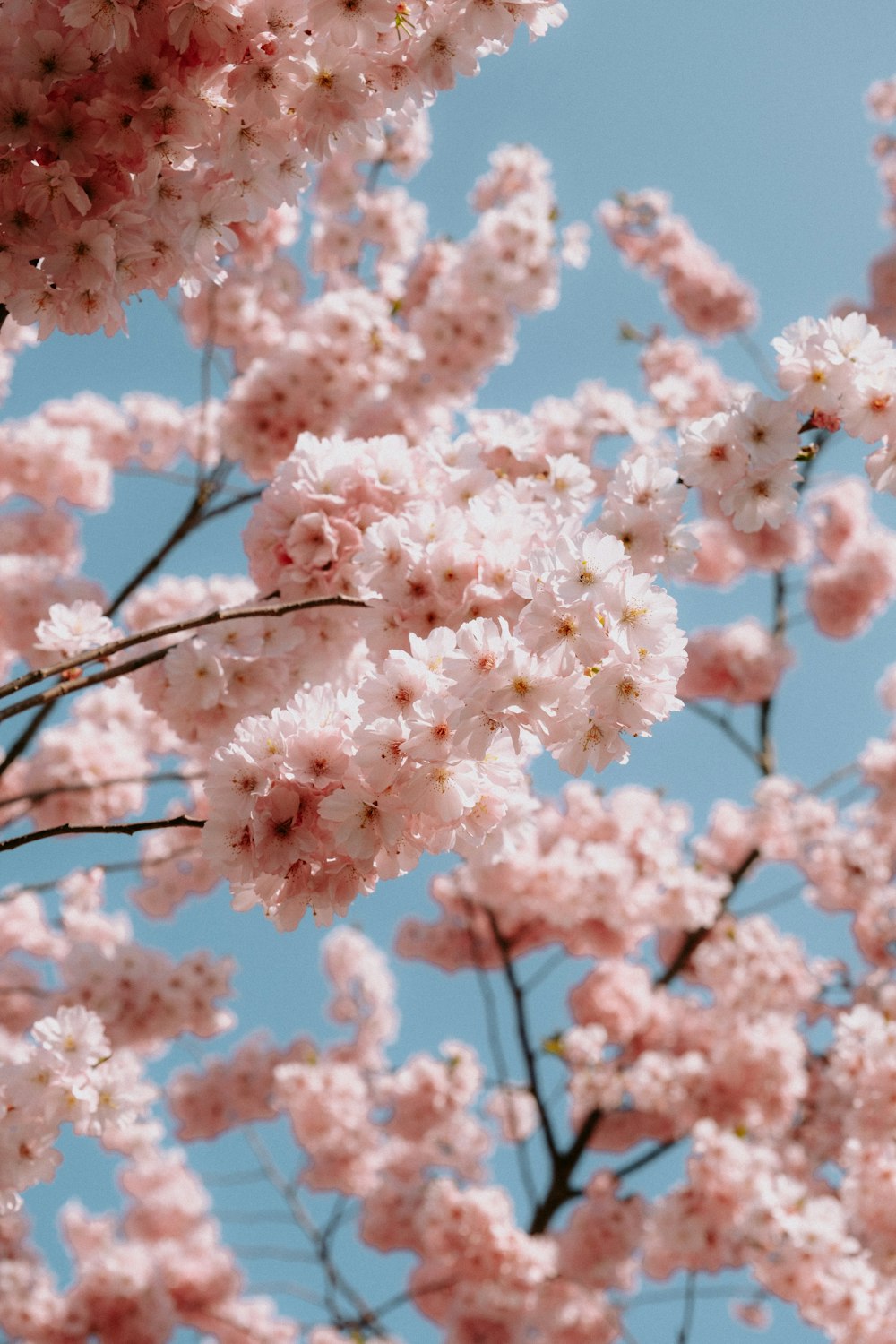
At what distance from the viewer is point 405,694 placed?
180cm

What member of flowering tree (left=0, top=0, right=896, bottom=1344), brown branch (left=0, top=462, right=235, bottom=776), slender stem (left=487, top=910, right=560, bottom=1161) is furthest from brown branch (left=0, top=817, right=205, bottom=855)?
slender stem (left=487, top=910, right=560, bottom=1161)

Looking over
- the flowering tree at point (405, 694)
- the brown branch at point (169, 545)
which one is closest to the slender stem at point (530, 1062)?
the flowering tree at point (405, 694)

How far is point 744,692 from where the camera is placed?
32.5 ft

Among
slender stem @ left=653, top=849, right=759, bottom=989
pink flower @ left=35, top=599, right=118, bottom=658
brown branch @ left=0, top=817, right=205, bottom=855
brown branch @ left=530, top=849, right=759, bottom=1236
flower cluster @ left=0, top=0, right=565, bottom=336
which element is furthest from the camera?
slender stem @ left=653, top=849, right=759, bottom=989

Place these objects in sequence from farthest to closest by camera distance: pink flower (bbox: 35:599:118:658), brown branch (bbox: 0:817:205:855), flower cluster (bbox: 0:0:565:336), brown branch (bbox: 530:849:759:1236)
Result: brown branch (bbox: 530:849:759:1236) → pink flower (bbox: 35:599:118:658) → flower cluster (bbox: 0:0:565:336) → brown branch (bbox: 0:817:205:855)

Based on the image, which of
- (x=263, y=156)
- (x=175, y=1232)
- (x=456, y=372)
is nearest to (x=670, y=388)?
(x=456, y=372)

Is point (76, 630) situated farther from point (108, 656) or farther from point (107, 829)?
point (107, 829)

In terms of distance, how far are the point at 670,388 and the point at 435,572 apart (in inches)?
124

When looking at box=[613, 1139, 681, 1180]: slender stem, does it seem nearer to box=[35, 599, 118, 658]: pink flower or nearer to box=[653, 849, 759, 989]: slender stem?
box=[653, 849, 759, 989]: slender stem

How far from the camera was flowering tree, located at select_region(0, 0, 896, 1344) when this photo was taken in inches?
73.7

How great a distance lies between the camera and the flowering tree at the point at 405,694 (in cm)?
187

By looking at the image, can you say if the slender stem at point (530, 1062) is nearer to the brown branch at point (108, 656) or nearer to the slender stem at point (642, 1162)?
the slender stem at point (642, 1162)

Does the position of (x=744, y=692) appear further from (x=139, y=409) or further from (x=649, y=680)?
(x=649, y=680)

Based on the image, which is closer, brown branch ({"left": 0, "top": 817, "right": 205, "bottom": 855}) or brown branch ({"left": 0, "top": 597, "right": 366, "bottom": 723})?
brown branch ({"left": 0, "top": 817, "right": 205, "bottom": 855})
